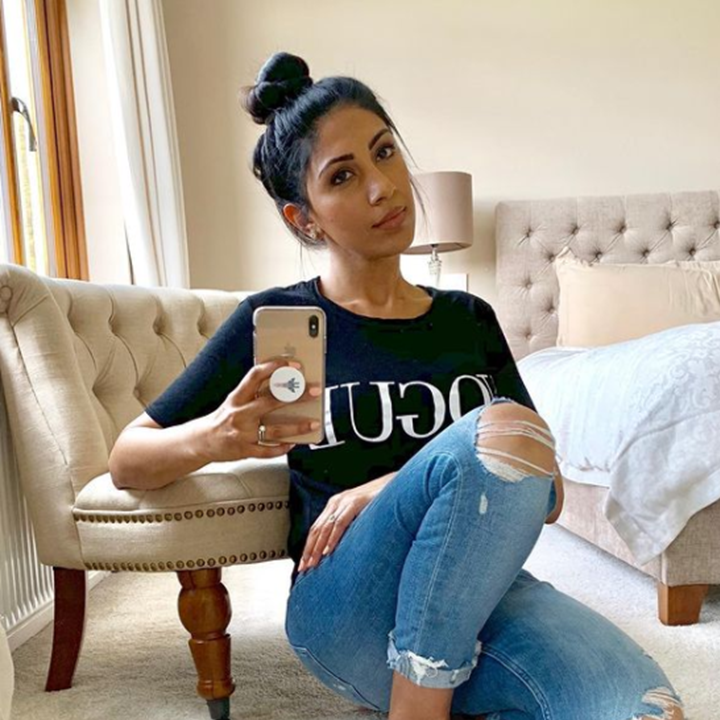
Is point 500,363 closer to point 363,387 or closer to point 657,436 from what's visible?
point 363,387

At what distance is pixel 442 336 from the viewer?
1094 mm

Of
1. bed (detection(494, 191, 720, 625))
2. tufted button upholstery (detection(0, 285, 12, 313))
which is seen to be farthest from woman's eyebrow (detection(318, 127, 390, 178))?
bed (detection(494, 191, 720, 625))

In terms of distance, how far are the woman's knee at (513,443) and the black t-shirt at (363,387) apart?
0.57 ft

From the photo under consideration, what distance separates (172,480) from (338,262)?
1.28 ft

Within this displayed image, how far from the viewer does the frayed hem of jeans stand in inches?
33.2

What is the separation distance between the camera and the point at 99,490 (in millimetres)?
1227

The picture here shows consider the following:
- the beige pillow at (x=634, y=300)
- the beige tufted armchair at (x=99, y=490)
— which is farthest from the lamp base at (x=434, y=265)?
the beige tufted armchair at (x=99, y=490)

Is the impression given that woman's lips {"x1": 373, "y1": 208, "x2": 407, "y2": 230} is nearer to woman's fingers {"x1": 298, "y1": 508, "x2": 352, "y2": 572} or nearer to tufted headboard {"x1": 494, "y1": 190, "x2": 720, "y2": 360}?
woman's fingers {"x1": 298, "y1": 508, "x2": 352, "y2": 572}

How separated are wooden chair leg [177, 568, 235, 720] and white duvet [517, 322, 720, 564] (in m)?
0.82

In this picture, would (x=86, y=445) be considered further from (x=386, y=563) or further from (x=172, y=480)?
(x=386, y=563)

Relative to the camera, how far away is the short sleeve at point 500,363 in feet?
3.63

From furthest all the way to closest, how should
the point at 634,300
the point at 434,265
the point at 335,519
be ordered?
the point at 434,265, the point at 634,300, the point at 335,519

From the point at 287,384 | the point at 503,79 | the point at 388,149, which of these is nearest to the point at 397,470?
the point at 287,384

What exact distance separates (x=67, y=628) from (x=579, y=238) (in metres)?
2.26
